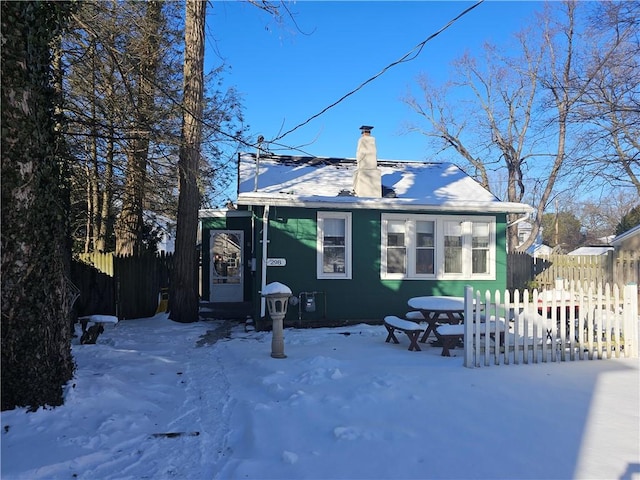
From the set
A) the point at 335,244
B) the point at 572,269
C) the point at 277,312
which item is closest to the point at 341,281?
the point at 335,244

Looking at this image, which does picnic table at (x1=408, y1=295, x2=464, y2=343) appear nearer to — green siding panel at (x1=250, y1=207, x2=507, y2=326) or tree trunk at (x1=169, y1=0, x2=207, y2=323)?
green siding panel at (x1=250, y1=207, x2=507, y2=326)

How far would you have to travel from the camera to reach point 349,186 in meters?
12.3

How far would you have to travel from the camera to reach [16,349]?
4.45 m

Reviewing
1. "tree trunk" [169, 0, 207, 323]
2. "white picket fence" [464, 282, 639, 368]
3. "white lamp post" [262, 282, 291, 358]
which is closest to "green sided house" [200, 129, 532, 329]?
"tree trunk" [169, 0, 207, 323]

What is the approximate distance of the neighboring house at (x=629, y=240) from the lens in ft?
72.1

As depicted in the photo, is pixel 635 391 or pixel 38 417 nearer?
pixel 38 417

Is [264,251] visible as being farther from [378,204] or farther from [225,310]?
[225,310]

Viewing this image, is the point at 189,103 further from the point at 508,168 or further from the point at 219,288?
the point at 508,168

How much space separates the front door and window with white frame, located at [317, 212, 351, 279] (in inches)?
186

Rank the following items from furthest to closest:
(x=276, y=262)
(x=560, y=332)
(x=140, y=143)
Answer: (x=140, y=143)
(x=276, y=262)
(x=560, y=332)

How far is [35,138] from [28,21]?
110 centimetres

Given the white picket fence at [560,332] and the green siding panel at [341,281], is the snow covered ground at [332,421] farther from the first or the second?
the green siding panel at [341,281]

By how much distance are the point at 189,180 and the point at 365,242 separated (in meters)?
4.55

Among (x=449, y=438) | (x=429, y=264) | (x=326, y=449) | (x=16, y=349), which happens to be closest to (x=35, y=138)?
(x=16, y=349)
